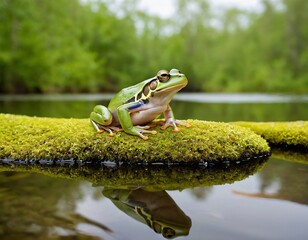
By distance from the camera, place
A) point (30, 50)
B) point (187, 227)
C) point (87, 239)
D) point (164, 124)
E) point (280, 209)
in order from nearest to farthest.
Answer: point (87, 239) < point (187, 227) < point (280, 209) < point (164, 124) < point (30, 50)

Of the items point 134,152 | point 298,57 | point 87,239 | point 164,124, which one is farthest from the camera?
point 298,57

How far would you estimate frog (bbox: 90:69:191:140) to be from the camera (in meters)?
5.93

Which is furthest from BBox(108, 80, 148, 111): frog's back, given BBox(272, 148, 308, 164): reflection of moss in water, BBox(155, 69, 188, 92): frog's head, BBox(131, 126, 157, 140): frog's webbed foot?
BBox(272, 148, 308, 164): reflection of moss in water

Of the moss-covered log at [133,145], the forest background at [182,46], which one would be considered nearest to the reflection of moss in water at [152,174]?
the moss-covered log at [133,145]

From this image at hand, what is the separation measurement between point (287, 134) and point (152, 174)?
3984mm

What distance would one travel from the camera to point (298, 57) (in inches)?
2771

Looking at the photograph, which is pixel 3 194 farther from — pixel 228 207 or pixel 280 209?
pixel 280 209

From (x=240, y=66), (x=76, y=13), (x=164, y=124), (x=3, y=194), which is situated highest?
(x=76, y=13)

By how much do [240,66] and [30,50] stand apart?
5004 centimetres

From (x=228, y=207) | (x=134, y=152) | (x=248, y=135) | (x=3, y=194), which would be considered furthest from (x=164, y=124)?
(x=3, y=194)

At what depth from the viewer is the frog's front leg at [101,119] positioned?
252 inches

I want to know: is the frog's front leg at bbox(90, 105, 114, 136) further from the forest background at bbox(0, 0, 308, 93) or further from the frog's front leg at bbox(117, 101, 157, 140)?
the forest background at bbox(0, 0, 308, 93)

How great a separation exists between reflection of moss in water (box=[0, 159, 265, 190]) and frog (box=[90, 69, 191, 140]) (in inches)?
30.4

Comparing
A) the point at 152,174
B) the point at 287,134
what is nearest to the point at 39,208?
the point at 152,174
